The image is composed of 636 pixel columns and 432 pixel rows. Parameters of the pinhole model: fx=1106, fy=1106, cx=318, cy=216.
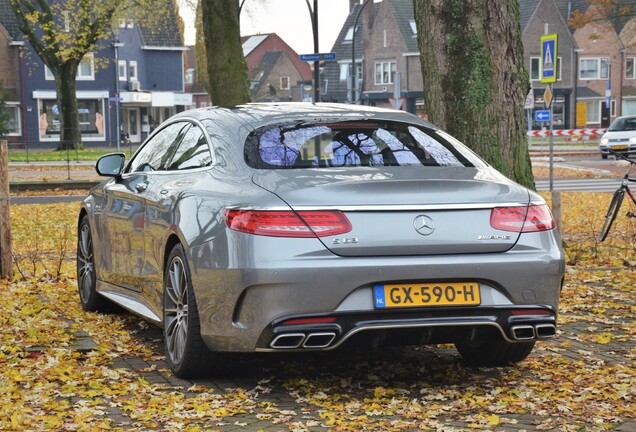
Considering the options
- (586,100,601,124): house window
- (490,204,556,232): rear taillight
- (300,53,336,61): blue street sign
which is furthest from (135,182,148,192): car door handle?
(586,100,601,124): house window

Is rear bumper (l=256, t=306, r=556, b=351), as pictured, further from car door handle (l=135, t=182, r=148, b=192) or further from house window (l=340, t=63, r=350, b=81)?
house window (l=340, t=63, r=350, b=81)

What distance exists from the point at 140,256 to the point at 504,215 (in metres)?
2.57

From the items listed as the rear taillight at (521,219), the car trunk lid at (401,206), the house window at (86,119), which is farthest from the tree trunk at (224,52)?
the house window at (86,119)

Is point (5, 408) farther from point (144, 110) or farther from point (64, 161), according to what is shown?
point (144, 110)

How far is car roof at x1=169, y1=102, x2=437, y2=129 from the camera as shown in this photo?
6453 mm

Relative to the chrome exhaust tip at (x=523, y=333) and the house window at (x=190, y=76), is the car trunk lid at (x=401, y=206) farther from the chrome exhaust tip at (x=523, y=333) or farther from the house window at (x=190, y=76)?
the house window at (x=190, y=76)

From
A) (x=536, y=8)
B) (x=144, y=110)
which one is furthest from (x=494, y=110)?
(x=536, y=8)

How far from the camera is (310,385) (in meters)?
6.02

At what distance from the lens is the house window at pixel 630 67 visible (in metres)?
90.2

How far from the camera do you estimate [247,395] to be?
579 centimetres

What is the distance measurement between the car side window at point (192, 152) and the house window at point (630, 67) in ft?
287

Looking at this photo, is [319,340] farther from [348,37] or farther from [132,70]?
[348,37]

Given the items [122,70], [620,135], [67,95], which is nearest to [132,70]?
[122,70]

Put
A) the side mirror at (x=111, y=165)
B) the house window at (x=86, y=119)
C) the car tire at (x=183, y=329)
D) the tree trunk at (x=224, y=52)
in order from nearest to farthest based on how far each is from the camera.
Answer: the car tire at (x=183, y=329), the side mirror at (x=111, y=165), the tree trunk at (x=224, y=52), the house window at (x=86, y=119)
